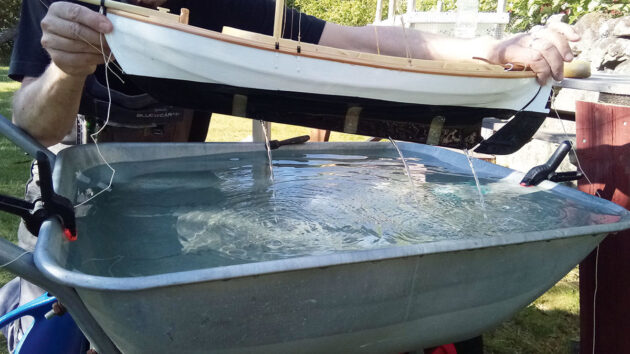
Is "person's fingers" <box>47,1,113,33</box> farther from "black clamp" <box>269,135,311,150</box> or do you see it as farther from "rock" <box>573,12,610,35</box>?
"rock" <box>573,12,610,35</box>

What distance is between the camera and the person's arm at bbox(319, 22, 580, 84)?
1686 mm

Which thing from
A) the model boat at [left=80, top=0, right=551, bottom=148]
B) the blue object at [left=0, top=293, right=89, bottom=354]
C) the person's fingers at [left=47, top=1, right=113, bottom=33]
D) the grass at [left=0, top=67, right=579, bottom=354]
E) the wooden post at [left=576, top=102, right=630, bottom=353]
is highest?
the person's fingers at [left=47, top=1, right=113, bottom=33]

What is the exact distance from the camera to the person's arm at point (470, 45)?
1.69m

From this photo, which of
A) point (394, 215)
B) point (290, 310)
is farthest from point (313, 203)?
point (290, 310)

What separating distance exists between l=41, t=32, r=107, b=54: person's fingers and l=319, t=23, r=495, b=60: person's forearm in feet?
3.74

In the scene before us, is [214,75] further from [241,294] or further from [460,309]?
[460,309]

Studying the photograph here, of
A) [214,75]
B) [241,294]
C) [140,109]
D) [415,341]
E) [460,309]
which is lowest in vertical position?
[415,341]

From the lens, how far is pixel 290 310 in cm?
100

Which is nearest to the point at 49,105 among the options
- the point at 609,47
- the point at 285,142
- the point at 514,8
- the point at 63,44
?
the point at 63,44

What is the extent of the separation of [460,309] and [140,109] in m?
1.35

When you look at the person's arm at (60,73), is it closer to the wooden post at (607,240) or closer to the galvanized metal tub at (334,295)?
the galvanized metal tub at (334,295)

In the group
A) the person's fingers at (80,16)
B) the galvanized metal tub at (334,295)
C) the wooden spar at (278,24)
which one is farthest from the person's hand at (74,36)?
the wooden spar at (278,24)

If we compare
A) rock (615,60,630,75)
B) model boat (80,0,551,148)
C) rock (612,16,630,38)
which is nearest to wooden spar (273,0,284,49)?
model boat (80,0,551,148)

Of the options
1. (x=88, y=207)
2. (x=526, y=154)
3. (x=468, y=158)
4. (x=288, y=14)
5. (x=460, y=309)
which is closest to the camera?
(x=460, y=309)
